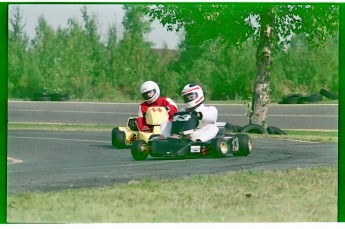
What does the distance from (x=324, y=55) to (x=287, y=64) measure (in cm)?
64

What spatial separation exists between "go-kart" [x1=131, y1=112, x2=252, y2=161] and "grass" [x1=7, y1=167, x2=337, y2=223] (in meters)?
0.61

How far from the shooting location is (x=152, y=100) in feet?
44.0

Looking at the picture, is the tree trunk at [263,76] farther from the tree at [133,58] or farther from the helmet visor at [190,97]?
the tree at [133,58]

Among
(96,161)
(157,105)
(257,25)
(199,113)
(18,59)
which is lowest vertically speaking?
(96,161)

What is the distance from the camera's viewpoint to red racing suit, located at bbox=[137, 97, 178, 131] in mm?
13367

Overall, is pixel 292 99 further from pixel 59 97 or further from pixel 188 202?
pixel 59 97

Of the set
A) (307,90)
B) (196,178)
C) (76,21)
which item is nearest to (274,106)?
(307,90)

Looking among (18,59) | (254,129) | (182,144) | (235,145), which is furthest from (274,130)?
(18,59)

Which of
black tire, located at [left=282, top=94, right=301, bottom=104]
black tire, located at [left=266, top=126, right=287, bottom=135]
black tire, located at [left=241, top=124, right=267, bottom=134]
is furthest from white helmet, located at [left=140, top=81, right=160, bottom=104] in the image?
black tire, located at [left=282, top=94, right=301, bottom=104]

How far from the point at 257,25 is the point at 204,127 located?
5.24 ft

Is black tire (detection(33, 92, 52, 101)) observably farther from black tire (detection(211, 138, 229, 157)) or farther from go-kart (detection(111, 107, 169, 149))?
black tire (detection(211, 138, 229, 157))

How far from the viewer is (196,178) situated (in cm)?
1295

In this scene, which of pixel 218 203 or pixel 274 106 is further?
pixel 274 106

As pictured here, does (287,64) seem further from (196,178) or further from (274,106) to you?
(196,178)
